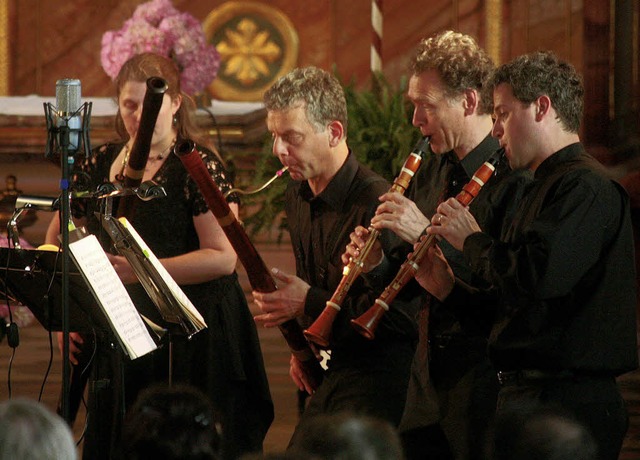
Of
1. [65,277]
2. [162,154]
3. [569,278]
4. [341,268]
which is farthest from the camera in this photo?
[162,154]

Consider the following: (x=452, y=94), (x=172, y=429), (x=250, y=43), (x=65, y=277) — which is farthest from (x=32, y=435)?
(x=250, y=43)

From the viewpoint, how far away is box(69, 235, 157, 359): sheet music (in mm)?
3434

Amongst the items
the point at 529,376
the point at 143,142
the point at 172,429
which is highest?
the point at 143,142

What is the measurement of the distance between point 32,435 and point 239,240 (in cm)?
183

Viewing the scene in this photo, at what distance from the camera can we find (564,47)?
8492 mm

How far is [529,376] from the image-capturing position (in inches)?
122

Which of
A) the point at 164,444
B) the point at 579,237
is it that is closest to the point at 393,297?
the point at 579,237

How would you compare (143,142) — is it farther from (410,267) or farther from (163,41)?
(163,41)

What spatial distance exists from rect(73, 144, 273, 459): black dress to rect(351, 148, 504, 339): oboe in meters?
0.77

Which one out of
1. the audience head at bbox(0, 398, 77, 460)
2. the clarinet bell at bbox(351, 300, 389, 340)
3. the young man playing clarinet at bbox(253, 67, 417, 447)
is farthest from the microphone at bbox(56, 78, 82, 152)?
the audience head at bbox(0, 398, 77, 460)

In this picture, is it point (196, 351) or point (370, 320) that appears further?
point (196, 351)

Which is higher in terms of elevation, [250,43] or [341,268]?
[341,268]

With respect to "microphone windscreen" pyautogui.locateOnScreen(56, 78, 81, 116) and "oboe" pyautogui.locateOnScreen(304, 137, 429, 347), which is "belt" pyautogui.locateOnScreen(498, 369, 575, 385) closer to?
"oboe" pyautogui.locateOnScreen(304, 137, 429, 347)

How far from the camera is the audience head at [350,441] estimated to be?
2.07m
